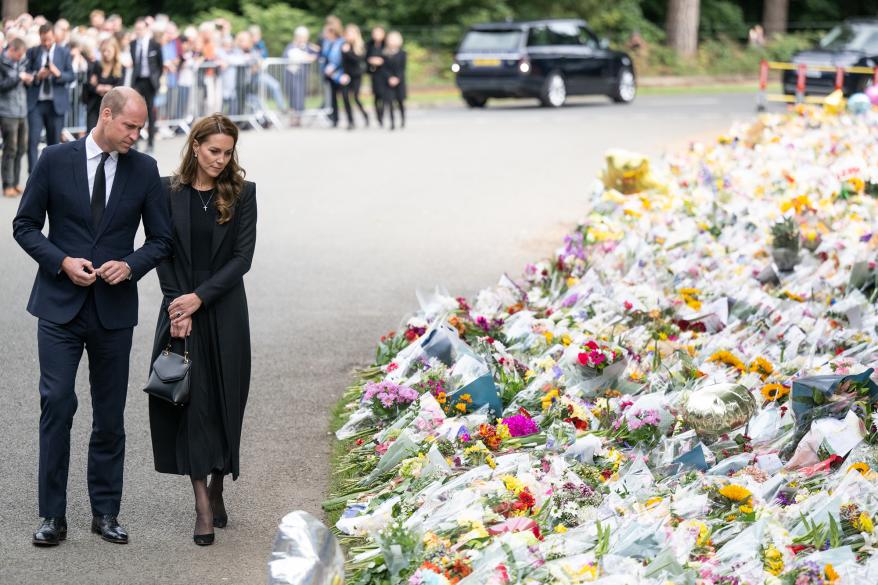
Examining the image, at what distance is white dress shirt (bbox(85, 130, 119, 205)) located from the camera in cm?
576

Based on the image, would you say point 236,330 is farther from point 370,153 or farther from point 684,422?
point 370,153

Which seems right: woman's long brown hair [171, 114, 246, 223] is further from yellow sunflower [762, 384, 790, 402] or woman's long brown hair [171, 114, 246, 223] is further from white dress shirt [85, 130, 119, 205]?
yellow sunflower [762, 384, 790, 402]

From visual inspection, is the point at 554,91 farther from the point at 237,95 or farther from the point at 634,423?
the point at 634,423

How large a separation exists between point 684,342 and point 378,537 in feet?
10.7

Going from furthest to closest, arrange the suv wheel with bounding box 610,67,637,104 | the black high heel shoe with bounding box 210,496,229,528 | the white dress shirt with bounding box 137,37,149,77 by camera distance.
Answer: the suv wheel with bounding box 610,67,637,104
the white dress shirt with bounding box 137,37,149,77
the black high heel shoe with bounding box 210,496,229,528

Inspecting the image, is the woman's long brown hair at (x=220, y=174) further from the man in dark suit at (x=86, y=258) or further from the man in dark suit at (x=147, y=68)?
the man in dark suit at (x=147, y=68)

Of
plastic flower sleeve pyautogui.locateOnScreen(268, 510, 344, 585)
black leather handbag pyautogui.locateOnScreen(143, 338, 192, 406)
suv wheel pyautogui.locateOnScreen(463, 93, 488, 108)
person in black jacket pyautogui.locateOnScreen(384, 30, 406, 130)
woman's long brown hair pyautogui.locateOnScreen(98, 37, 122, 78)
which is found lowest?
suv wheel pyautogui.locateOnScreen(463, 93, 488, 108)

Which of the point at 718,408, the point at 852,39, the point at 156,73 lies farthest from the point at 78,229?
the point at 852,39

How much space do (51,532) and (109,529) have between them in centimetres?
23

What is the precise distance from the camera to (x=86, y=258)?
5742mm

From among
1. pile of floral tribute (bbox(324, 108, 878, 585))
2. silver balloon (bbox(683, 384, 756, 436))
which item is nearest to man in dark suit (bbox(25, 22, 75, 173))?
pile of floral tribute (bbox(324, 108, 878, 585))

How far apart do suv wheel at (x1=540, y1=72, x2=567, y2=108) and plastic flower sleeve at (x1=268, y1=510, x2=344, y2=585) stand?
25785mm

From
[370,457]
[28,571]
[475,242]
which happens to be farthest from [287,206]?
[28,571]

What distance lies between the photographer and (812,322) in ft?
27.6
